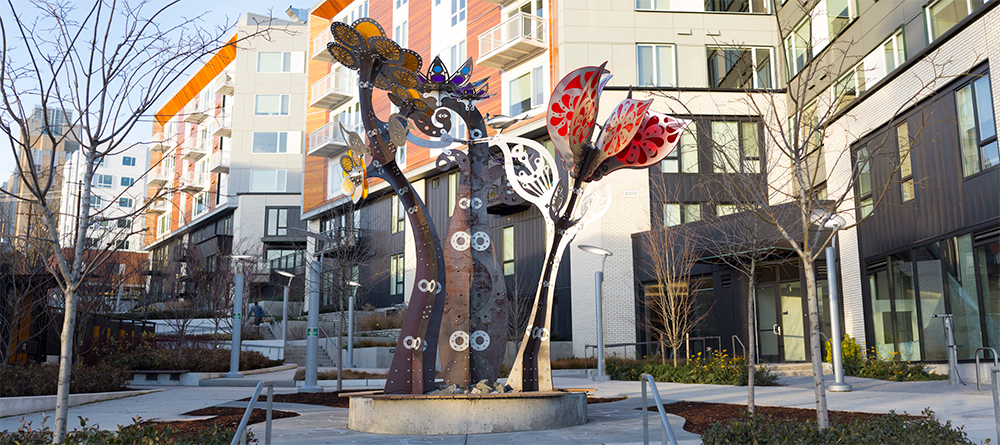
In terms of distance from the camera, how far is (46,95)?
6.79 meters

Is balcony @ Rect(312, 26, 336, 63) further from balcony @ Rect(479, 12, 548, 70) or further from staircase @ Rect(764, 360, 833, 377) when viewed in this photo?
staircase @ Rect(764, 360, 833, 377)

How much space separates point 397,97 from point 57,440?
677 centimetres

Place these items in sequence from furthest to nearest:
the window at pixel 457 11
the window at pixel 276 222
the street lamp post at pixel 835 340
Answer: the window at pixel 276 222, the window at pixel 457 11, the street lamp post at pixel 835 340

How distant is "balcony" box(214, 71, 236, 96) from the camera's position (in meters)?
53.4

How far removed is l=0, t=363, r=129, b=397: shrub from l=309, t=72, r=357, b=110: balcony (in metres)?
27.2

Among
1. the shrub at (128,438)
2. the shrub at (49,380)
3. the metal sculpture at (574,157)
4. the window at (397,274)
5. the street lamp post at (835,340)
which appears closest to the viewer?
the shrub at (128,438)


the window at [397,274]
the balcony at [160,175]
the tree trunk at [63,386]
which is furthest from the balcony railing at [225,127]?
the tree trunk at [63,386]

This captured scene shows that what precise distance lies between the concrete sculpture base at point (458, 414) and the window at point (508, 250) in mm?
21474

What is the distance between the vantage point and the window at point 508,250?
30953 mm

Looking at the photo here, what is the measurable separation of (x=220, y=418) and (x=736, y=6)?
2537 centimetres

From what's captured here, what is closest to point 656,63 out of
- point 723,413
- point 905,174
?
point 905,174

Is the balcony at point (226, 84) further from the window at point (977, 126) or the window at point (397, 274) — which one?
the window at point (977, 126)

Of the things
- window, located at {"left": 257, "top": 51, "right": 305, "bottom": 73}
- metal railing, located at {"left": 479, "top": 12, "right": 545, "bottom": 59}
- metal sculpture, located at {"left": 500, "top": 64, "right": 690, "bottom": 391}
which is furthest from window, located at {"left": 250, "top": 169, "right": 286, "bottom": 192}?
metal sculpture, located at {"left": 500, "top": 64, "right": 690, "bottom": 391}

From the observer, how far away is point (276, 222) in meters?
51.4
